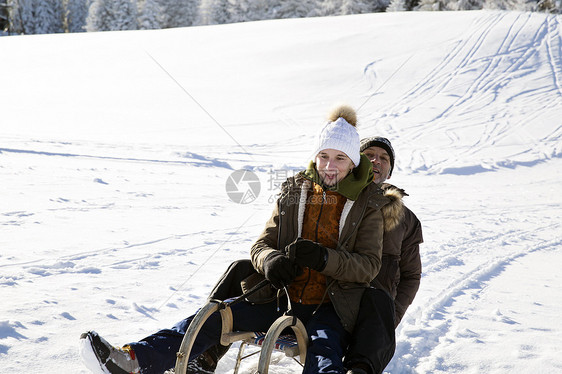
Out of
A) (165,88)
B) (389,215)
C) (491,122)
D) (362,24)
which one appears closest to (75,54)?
(165,88)

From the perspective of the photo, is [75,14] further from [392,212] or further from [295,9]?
[392,212]

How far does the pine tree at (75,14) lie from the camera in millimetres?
44781

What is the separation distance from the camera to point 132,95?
56.9 feet

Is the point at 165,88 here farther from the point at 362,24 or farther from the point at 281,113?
the point at 362,24

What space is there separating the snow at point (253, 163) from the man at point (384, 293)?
1.32 feet

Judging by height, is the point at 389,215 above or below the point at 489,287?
above

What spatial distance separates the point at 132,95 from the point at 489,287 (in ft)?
49.0

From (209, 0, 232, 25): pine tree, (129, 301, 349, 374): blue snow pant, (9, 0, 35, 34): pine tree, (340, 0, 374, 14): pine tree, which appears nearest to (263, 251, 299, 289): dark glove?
(129, 301, 349, 374): blue snow pant

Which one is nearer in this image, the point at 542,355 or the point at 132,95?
the point at 542,355

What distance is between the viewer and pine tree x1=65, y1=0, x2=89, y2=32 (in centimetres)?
4478

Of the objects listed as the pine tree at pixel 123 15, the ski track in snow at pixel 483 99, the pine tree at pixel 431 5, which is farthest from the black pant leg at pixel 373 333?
the pine tree at pixel 123 15

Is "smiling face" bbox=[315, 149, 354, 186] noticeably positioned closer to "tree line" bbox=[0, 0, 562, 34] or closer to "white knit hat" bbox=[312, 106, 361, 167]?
"white knit hat" bbox=[312, 106, 361, 167]

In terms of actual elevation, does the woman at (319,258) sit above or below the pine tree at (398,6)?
below

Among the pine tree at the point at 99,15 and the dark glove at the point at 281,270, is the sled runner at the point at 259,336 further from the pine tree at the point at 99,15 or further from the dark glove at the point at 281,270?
the pine tree at the point at 99,15
